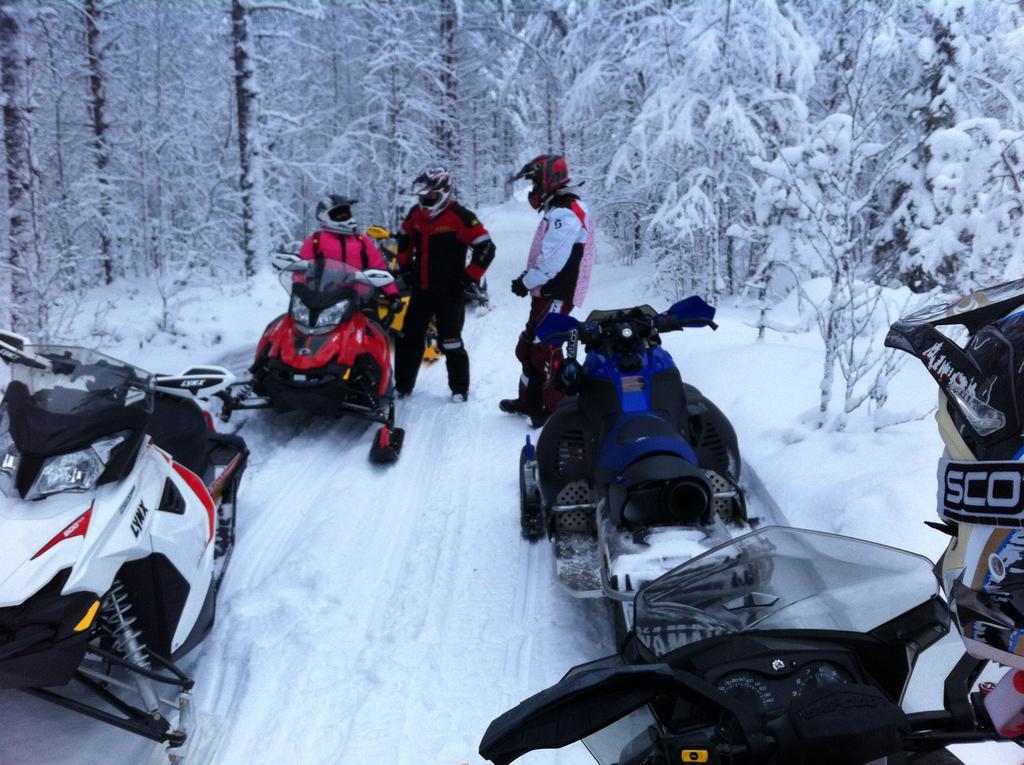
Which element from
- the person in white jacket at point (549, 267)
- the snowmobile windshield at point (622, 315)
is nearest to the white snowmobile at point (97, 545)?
the snowmobile windshield at point (622, 315)

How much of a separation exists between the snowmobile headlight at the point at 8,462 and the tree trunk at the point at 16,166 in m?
4.46

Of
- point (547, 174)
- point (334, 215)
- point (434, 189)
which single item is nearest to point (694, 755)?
point (547, 174)

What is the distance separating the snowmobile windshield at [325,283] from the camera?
5.52 m

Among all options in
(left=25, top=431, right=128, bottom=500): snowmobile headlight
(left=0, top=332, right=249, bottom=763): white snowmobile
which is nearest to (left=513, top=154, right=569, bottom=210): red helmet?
(left=0, top=332, right=249, bottom=763): white snowmobile

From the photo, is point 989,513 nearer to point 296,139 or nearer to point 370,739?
point 370,739

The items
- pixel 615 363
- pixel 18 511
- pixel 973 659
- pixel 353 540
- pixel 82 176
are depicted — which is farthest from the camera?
pixel 82 176

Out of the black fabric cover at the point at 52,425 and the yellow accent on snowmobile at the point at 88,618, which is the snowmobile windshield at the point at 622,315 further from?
the yellow accent on snowmobile at the point at 88,618

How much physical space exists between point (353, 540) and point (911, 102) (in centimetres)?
1129

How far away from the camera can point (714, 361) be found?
6.36 meters

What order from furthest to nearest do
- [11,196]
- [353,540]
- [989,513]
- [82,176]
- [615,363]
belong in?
1. [82,176]
2. [11,196]
3. [353,540]
4. [615,363]
5. [989,513]

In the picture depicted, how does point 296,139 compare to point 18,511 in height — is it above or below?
above

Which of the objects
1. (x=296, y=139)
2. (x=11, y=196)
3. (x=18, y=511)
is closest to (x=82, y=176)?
(x=296, y=139)

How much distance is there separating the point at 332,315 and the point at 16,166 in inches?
132

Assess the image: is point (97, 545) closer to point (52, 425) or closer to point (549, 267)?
point (52, 425)
